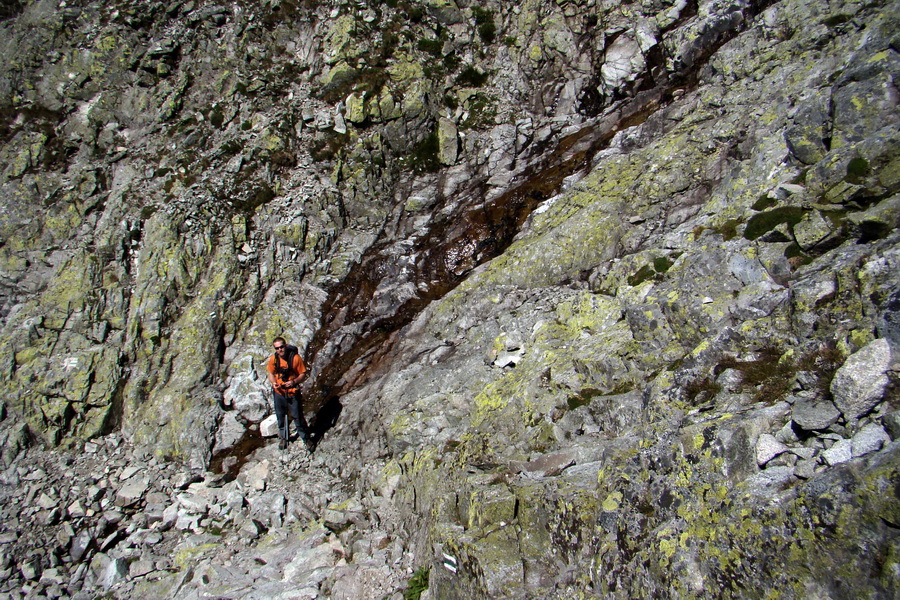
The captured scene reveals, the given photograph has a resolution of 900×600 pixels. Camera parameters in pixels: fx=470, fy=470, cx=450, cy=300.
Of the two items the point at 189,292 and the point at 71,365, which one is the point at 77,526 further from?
the point at 189,292

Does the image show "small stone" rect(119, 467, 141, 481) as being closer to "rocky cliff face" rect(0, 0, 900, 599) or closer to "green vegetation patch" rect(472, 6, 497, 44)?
"rocky cliff face" rect(0, 0, 900, 599)

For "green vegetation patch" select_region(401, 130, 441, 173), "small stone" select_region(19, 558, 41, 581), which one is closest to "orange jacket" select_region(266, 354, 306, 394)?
"small stone" select_region(19, 558, 41, 581)

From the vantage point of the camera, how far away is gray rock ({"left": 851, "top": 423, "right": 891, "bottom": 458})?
14.5 ft

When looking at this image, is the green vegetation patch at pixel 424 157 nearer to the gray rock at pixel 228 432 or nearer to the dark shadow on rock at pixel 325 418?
the dark shadow on rock at pixel 325 418

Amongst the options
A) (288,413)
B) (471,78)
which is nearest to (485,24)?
(471,78)

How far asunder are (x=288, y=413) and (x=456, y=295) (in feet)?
19.6

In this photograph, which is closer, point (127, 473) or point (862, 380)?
point (862, 380)

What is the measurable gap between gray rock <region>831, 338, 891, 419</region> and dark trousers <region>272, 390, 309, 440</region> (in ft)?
37.4

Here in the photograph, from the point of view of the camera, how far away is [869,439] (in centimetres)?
454

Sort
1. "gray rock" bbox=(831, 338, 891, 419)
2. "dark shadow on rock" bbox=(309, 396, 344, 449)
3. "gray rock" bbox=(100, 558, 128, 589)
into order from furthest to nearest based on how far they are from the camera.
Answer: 1. "dark shadow on rock" bbox=(309, 396, 344, 449)
2. "gray rock" bbox=(100, 558, 128, 589)
3. "gray rock" bbox=(831, 338, 891, 419)

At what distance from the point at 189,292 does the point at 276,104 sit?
9389 millimetres

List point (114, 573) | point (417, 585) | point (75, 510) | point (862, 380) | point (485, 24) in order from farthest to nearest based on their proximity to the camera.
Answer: point (485, 24) → point (75, 510) → point (114, 573) → point (417, 585) → point (862, 380)

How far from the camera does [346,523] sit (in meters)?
10.2

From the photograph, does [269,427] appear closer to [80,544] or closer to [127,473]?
[127,473]
